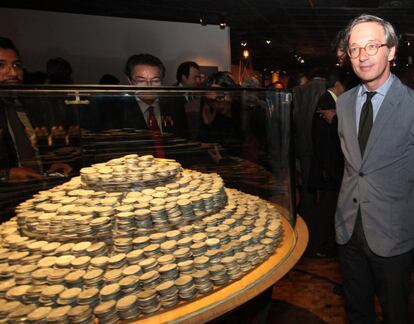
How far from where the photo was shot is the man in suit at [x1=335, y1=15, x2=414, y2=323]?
5.25ft

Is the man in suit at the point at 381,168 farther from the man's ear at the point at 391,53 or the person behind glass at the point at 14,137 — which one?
the person behind glass at the point at 14,137

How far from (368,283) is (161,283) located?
4.04ft

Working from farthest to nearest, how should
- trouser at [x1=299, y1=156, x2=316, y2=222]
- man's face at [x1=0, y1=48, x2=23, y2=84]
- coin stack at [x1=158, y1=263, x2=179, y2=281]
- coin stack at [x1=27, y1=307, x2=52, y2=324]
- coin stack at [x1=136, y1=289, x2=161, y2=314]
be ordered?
trouser at [x1=299, y1=156, x2=316, y2=222] < man's face at [x1=0, y1=48, x2=23, y2=84] < coin stack at [x1=158, y1=263, x2=179, y2=281] < coin stack at [x1=136, y1=289, x2=161, y2=314] < coin stack at [x1=27, y1=307, x2=52, y2=324]

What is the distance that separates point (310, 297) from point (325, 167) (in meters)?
1.22

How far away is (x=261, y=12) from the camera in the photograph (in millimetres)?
7535

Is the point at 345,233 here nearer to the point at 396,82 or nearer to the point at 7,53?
the point at 396,82

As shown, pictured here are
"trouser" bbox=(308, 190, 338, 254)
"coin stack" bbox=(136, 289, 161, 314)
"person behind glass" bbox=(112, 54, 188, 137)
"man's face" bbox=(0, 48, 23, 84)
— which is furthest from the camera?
"trouser" bbox=(308, 190, 338, 254)

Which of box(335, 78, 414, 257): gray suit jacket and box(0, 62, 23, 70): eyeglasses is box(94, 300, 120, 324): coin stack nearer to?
box(335, 78, 414, 257): gray suit jacket

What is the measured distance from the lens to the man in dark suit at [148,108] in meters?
1.77

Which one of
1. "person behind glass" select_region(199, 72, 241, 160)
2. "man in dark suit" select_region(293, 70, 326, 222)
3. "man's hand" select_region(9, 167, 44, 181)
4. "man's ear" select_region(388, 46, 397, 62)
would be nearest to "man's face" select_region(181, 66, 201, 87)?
"man in dark suit" select_region(293, 70, 326, 222)

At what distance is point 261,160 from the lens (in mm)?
2221

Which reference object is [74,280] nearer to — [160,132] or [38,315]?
[38,315]

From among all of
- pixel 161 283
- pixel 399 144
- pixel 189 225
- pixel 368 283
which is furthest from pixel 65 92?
pixel 368 283

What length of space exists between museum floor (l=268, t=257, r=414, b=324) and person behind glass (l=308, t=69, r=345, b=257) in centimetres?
29
